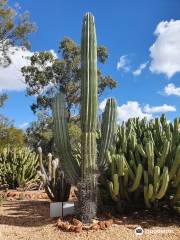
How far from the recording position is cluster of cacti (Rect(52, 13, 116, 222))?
6660 millimetres

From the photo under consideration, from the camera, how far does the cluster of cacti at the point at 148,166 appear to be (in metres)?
6.15

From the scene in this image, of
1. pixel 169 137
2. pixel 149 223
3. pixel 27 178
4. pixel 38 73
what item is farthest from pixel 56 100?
pixel 38 73

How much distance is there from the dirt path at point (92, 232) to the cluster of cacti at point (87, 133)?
0.61 m

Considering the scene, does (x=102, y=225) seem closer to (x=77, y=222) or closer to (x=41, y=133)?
(x=77, y=222)

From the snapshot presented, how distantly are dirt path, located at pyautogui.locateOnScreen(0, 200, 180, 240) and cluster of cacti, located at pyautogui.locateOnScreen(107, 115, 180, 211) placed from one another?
0.98 feet

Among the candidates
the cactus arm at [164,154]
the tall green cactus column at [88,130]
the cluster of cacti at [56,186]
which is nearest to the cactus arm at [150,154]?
the cactus arm at [164,154]

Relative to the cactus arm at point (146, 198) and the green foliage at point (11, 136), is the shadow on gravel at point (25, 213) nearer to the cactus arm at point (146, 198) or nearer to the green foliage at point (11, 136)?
the cactus arm at point (146, 198)

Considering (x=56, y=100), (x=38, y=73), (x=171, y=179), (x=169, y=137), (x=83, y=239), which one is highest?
(x=38, y=73)

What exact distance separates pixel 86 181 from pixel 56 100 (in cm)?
149

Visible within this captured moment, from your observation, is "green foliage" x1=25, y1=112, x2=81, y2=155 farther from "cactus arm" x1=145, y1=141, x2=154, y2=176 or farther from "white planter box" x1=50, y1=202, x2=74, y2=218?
"cactus arm" x1=145, y1=141, x2=154, y2=176

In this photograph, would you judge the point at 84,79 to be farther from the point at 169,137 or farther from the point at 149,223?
the point at 149,223

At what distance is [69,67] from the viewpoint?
25875 millimetres

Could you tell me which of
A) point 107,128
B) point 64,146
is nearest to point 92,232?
point 64,146

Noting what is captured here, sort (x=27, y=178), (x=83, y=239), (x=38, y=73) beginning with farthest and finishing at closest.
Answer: (x=38, y=73), (x=27, y=178), (x=83, y=239)
